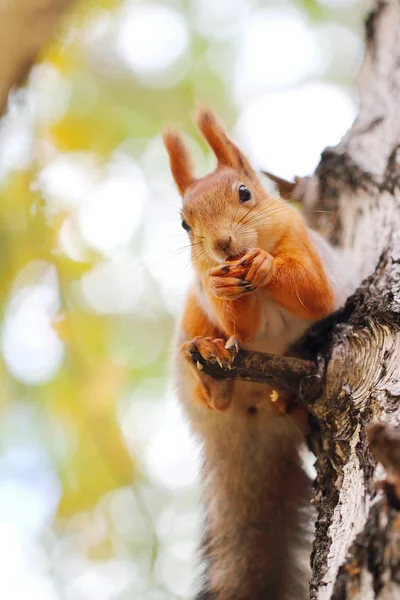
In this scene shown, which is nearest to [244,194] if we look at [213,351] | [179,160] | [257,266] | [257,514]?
[179,160]

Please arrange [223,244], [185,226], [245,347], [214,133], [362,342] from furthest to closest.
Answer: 1. [214,133]
2. [185,226]
3. [245,347]
4. [223,244]
5. [362,342]

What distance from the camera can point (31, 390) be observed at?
358 cm

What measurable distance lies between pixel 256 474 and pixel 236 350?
2.13 feet

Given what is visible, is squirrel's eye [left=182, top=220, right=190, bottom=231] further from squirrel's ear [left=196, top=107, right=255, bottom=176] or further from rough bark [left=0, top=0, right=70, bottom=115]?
rough bark [left=0, top=0, right=70, bottom=115]

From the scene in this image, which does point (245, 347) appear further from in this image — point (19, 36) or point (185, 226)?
point (19, 36)

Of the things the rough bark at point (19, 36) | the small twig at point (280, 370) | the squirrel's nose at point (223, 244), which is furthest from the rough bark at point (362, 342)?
the rough bark at point (19, 36)

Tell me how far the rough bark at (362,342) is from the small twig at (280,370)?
0.12 feet

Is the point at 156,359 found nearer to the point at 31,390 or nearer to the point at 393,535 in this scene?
the point at 31,390

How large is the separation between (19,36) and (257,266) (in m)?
0.86

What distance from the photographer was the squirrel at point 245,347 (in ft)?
6.73

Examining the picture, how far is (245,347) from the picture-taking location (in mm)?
2207

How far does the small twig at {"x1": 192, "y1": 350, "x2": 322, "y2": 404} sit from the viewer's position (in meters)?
1.90

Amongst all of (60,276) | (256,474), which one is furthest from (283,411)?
(60,276)

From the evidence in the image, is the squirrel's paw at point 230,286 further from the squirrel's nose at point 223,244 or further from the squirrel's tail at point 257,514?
the squirrel's tail at point 257,514
